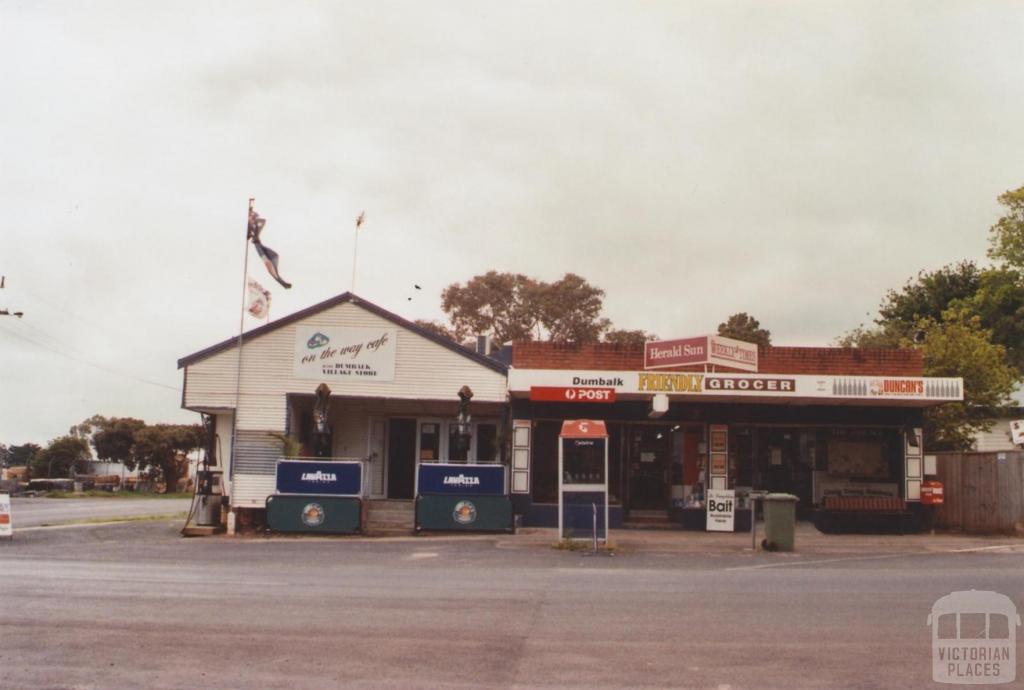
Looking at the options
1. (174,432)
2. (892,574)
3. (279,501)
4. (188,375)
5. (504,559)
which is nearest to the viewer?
(892,574)

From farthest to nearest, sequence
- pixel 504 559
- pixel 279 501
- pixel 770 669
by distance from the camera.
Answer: pixel 279 501, pixel 504 559, pixel 770 669

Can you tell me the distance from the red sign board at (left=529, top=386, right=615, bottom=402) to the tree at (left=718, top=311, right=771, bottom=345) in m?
36.9

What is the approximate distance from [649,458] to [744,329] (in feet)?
119

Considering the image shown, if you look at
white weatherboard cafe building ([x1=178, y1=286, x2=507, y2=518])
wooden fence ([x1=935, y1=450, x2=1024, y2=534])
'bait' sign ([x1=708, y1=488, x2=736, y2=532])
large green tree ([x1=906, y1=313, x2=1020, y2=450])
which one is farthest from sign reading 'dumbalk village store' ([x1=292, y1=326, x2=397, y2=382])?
large green tree ([x1=906, y1=313, x2=1020, y2=450])

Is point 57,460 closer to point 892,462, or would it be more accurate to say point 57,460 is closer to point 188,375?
point 188,375

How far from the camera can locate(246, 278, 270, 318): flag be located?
80.9 feet

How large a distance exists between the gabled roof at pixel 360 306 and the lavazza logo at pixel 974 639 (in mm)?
13990

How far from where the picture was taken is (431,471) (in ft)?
74.9

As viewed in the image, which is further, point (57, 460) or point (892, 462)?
point (57, 460)

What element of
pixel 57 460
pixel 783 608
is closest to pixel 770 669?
pixel 783 608

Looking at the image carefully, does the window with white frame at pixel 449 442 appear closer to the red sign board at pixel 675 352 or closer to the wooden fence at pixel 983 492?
the red sign board at pixel 675 352

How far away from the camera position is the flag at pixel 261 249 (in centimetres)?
2542

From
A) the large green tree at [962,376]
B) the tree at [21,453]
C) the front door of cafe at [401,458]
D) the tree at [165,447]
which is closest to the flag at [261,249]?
the front door of cafe at [401,458]

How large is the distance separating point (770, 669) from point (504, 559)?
30.6 ft
